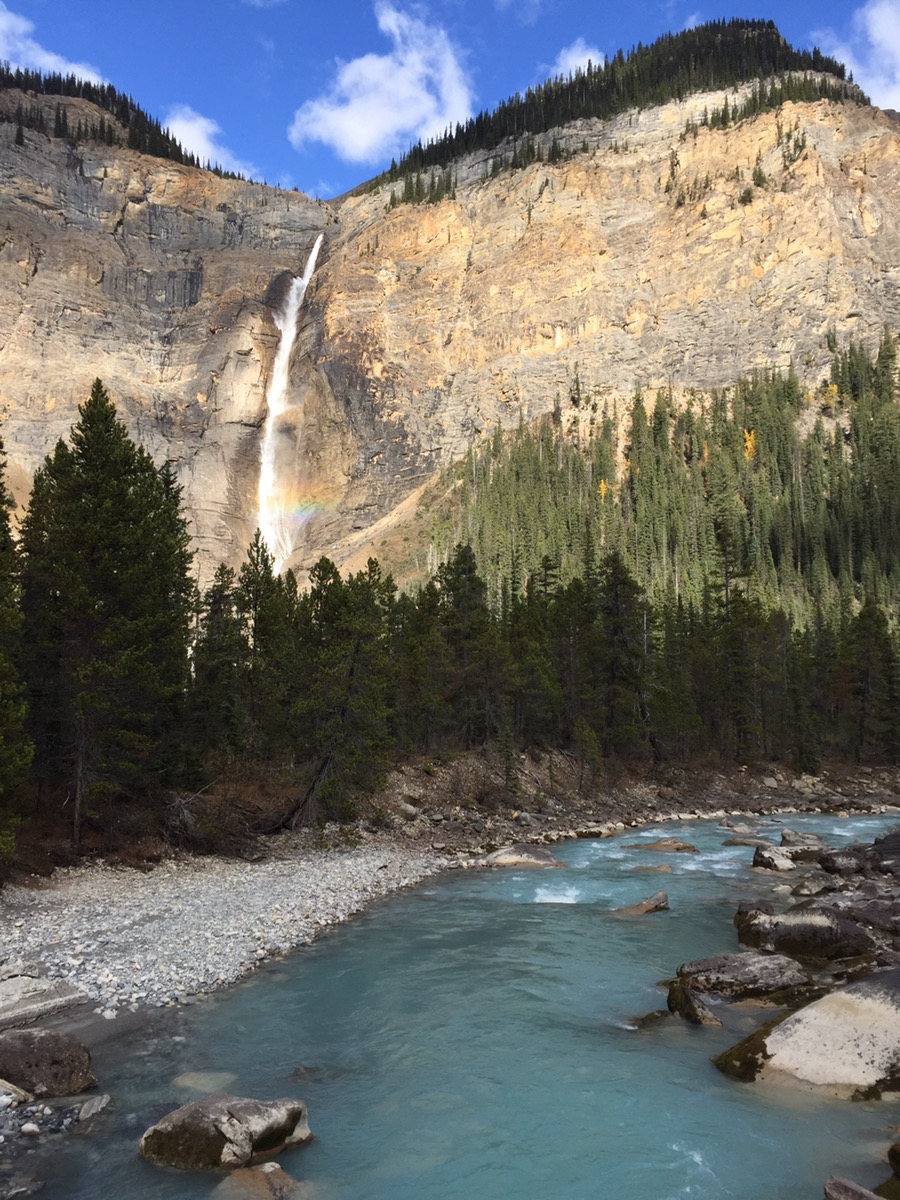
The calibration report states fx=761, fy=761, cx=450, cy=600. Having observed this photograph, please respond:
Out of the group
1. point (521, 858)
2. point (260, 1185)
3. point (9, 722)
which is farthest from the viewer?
point (521, 858)

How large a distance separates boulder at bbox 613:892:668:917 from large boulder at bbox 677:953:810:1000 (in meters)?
5.49

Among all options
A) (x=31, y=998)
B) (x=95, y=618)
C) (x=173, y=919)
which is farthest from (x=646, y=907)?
A: (x=95, y=618)

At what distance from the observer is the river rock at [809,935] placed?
14.7 metres

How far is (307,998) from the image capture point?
1290 centimetres

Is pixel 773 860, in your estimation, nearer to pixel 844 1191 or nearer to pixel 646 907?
pixel 646 907

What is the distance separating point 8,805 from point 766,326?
5098 inches

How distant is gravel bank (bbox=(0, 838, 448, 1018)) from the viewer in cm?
1277

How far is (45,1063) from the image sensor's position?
920 cm

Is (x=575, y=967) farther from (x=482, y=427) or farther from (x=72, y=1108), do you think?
(x=482, y=427)

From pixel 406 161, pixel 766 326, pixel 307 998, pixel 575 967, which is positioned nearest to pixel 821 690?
pixel 575 967

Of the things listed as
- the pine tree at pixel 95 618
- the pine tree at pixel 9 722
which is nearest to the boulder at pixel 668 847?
the pine tree at pixel 95 618

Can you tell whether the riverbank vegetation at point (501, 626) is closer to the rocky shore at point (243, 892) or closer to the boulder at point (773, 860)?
the rocky shore at point (243, 892)

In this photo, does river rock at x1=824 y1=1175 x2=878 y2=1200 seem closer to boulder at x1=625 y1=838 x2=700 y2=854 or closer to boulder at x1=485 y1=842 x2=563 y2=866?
boulder at x1=485 y1=842 x2=563 y2=866

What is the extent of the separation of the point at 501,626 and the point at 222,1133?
48.1m
